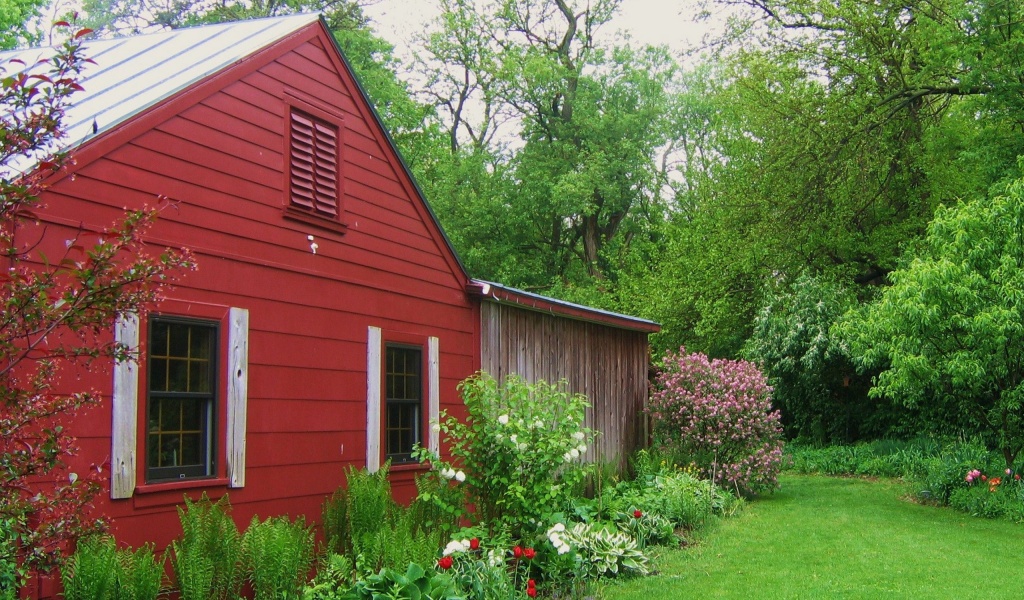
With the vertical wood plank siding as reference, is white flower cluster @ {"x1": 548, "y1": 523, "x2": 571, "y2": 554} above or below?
below

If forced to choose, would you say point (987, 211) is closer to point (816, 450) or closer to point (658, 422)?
point (658, 422)

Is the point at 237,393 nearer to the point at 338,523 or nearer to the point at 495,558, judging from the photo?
the point at 338,523

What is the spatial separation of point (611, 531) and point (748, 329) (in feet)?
50.5

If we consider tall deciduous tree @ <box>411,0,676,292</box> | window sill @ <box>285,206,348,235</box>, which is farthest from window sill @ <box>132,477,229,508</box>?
tall deciduous tree @ <box>411,0,676,292</box>

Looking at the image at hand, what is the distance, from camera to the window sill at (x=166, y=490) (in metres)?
6.64

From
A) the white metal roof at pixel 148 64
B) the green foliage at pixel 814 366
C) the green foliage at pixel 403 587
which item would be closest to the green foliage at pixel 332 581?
the green foliage at pixel 403 587

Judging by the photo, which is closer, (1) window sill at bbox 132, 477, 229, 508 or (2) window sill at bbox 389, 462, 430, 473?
(1) window sill at bbox 132, 477, 229, 508

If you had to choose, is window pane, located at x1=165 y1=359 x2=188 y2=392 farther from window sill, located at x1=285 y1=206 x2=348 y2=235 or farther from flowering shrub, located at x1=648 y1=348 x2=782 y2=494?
flowering shrub, located at x1=648 y1=348 x2=782 y2=494

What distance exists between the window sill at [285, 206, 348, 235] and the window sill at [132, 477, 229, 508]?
2476 millimetres

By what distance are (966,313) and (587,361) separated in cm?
528

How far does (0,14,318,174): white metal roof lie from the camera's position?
6883 millimetres

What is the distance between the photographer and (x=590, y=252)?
33.6 meters

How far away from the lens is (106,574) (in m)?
5.61

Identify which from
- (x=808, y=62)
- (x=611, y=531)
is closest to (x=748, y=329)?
(x=808, y=62)
